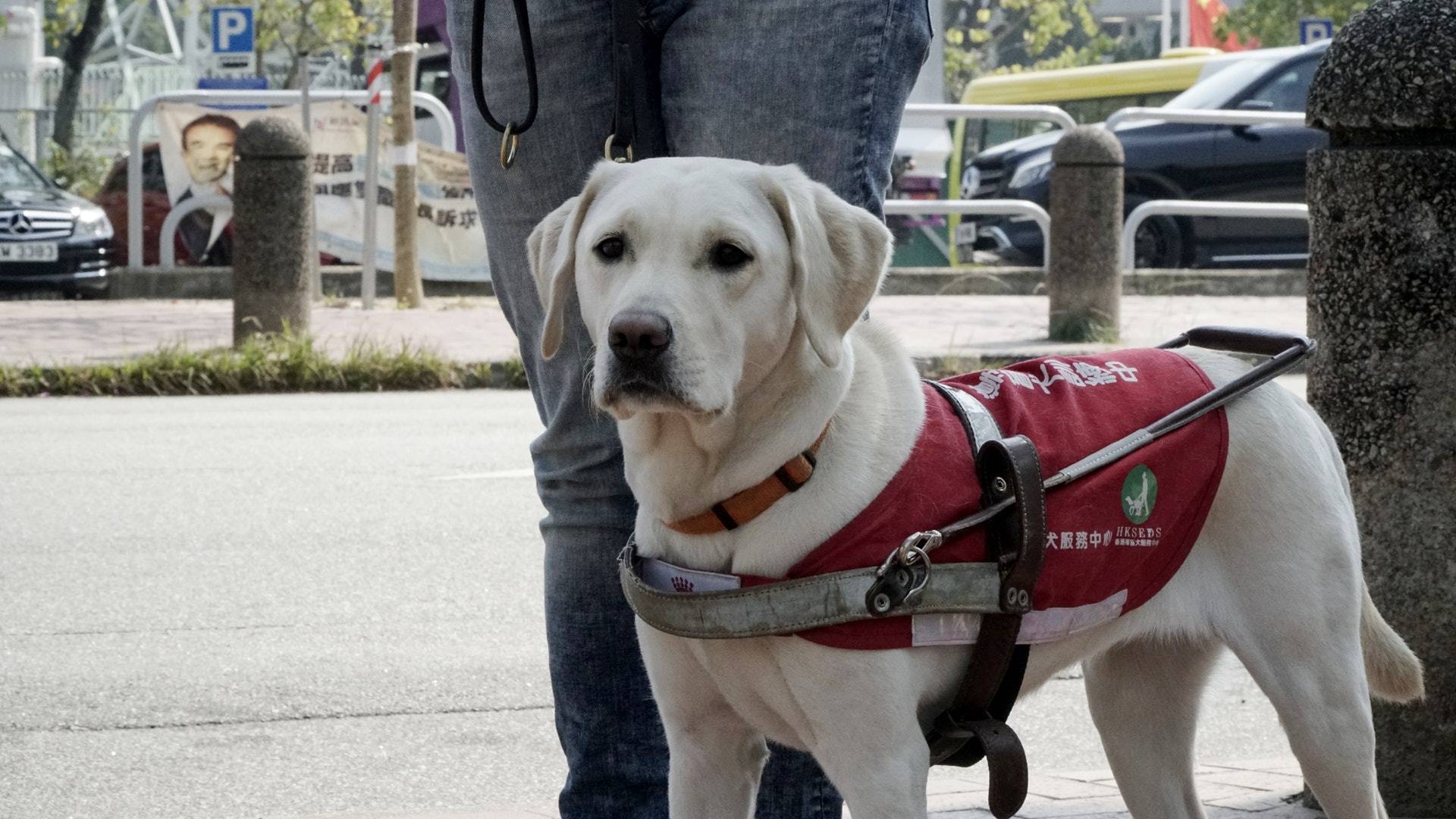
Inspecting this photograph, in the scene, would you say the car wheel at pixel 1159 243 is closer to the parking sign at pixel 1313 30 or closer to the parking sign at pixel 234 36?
the parking sign at pixel 1313 30

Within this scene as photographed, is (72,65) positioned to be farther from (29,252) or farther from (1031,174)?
(1031,174)

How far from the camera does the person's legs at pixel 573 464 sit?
316cm

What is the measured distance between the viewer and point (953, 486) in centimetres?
277

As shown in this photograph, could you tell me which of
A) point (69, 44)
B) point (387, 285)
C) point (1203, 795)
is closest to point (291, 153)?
point (387, 285)

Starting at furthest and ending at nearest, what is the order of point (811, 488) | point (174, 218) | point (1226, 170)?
point (1226, 170)
point (174, 218)
point (811, 488)

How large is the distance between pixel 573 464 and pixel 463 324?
10.8 meters

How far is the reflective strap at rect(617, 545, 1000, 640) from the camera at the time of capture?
260 cm

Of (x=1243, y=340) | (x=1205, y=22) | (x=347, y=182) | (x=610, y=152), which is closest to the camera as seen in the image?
(x=610, y=152)

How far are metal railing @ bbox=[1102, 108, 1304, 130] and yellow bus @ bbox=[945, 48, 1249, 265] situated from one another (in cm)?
418

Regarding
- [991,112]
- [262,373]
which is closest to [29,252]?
[262,373]

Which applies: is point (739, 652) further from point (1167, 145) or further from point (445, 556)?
point (1167, 145)

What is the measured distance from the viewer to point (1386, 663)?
10.6 feet

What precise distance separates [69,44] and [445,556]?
960 inches

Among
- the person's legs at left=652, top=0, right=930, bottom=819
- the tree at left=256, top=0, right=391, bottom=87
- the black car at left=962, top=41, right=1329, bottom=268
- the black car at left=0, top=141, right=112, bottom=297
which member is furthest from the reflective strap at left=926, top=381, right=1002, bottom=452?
the tree at left=256, top=0, right=391, bottom=87
